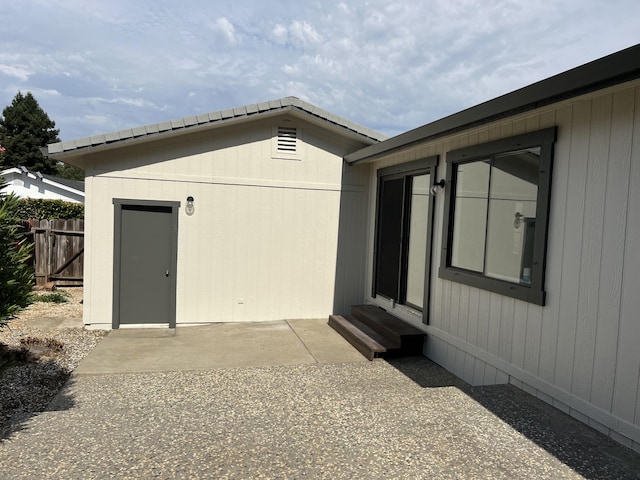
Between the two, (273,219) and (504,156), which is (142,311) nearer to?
(273,219)

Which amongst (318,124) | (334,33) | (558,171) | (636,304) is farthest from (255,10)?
(636,304)

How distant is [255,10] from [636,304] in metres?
7.25

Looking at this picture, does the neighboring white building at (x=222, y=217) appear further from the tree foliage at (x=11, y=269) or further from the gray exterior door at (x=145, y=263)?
the tree foliage at (x=11, y=269)

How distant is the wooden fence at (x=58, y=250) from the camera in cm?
1034

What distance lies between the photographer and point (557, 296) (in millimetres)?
3803

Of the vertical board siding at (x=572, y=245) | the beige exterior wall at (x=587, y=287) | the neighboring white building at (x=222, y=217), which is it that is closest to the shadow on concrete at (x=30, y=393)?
the neighboring white building at (x=222, y=217)

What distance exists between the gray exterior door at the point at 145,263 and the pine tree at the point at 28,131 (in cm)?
3744

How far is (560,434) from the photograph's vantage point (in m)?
3.29

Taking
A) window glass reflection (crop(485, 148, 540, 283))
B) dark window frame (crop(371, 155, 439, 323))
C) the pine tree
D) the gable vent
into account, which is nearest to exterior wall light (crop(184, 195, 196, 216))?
the gable vent

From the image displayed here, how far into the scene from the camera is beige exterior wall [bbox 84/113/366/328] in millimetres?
6994

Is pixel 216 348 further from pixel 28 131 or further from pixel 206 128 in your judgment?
pixel 28 131


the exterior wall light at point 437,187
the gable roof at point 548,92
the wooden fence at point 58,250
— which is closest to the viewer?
the gable roof at point 548,92

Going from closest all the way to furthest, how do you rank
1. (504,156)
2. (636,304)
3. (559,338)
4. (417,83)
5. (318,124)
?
1. (636,304)
2. (559,338)
3. (504,156)
4. (318,124)
5. (417,83)

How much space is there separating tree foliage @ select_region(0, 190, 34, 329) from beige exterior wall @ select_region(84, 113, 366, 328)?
142 inches
